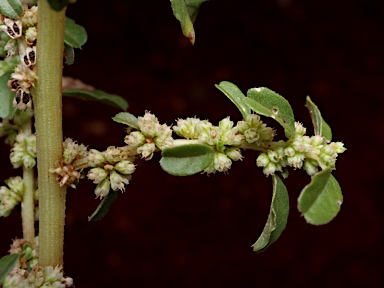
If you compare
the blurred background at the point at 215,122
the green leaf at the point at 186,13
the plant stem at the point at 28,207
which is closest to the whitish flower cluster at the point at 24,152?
the plant stem at the point at 28,207

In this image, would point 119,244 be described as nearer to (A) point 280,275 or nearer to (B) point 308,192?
(A) point 280,275

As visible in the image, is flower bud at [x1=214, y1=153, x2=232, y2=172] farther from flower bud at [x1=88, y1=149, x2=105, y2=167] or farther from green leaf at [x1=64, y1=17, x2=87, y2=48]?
green leaf at [x1=64, y1=17, x2=87, y2=48]

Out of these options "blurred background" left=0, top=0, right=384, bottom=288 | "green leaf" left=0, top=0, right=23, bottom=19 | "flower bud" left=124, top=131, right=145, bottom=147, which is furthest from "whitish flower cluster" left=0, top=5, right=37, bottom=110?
"blurred background" left=0, top=0, right=384, bottom=288

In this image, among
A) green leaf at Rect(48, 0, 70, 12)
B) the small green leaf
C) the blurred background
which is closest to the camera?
green leaf at Rect(48, 0, 70, 12)

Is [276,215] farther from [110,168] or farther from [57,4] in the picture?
[57,4]

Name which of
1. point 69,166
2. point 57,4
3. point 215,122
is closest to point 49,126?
point 69,166

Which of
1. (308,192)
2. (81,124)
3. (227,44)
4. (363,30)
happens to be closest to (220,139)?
(308,192)
